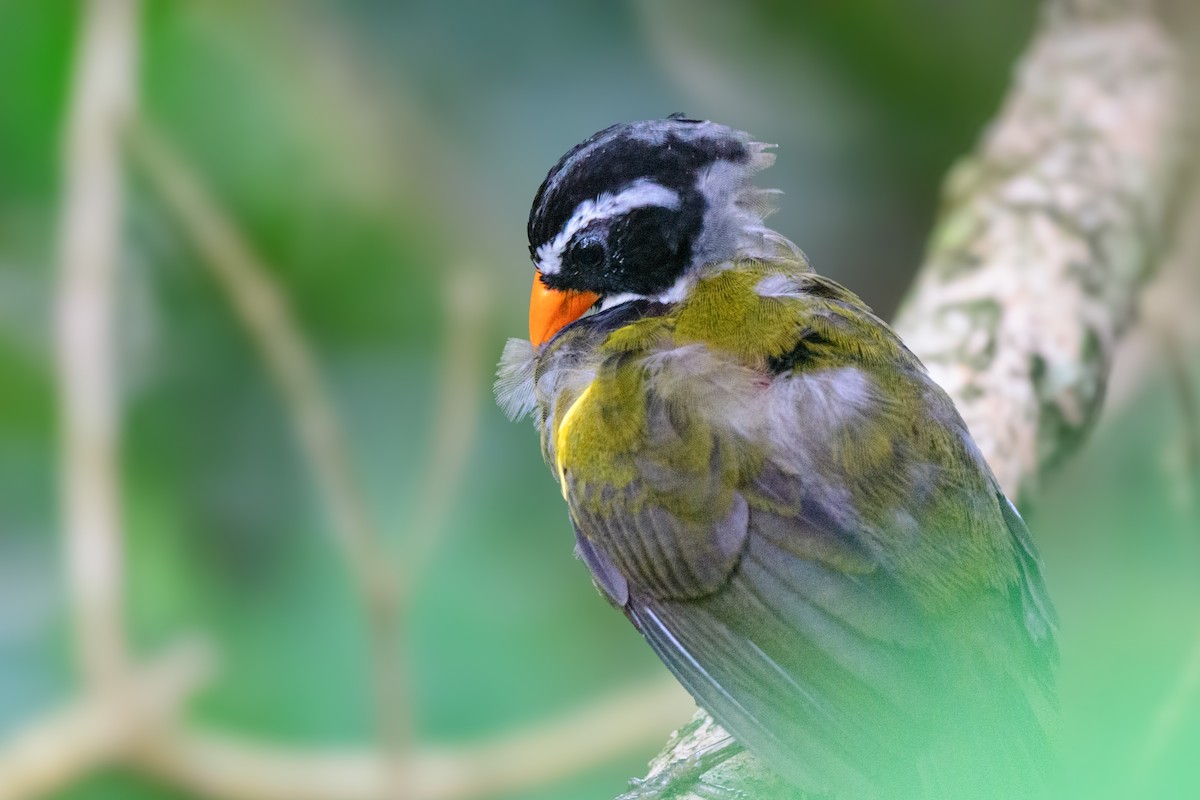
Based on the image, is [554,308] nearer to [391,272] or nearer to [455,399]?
[455,399]

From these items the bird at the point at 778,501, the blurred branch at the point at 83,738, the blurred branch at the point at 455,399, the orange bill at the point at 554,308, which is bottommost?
the bird at the point at 778,501

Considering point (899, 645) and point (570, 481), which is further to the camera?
point (570, 481)

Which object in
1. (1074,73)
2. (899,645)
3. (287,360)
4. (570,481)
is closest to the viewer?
(899,645)

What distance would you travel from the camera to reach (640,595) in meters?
1.24

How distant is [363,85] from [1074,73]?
1.72 m

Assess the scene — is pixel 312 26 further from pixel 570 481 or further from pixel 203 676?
pixel 570 481

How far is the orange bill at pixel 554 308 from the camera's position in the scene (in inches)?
56.2

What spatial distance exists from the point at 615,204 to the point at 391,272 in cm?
163

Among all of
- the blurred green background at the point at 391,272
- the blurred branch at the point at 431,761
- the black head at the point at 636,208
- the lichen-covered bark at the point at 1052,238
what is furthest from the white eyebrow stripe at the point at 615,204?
the blurred green background at the point at 391,272

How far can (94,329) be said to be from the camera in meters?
2.52

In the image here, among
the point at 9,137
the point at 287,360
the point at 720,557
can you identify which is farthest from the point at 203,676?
the point at 720,557

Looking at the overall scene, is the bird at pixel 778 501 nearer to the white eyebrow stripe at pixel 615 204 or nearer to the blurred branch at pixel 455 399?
the white eyebrow stripe at pixel 615 204

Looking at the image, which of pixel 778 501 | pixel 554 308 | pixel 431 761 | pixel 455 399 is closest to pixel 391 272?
pixel 455 399

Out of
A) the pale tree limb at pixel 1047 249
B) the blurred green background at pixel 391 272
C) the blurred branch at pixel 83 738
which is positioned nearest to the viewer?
the pale tree limb at pixel 1047 249
